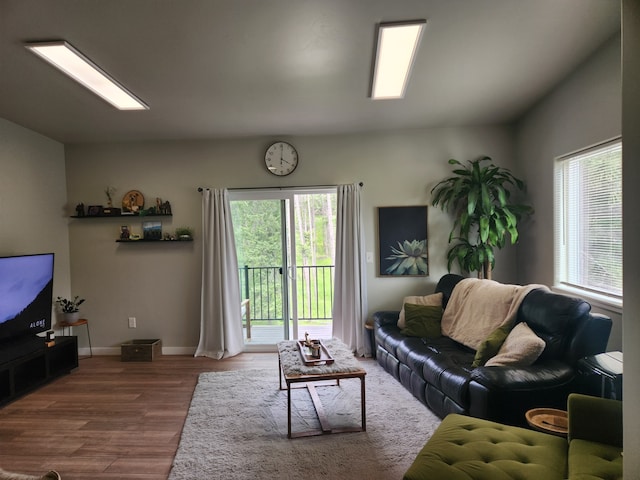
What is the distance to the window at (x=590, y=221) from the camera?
2.75 meters

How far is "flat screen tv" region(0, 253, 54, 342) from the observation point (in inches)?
128

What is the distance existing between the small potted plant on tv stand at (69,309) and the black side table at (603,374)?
16.2ft

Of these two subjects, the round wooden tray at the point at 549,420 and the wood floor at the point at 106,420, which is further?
the wood floor at the point at 106,420

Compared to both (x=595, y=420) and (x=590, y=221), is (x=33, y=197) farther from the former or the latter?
(x=590, y=221)

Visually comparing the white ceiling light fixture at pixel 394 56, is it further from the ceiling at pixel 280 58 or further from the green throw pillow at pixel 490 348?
the green throw pillow at pixel 490 348

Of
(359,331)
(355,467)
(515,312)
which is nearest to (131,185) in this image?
(359,331)

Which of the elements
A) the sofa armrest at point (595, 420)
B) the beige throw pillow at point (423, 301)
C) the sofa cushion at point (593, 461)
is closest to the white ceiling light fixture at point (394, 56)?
the beige throw pillow at point (423, 301)

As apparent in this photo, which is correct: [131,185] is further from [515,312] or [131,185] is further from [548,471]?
[548,471]

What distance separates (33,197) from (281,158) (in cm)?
278

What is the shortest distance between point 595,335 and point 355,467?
68.3 inches

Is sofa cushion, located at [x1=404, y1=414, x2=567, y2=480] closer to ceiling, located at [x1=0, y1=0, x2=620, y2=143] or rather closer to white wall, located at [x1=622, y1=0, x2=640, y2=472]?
white wall, located at [x1=622, y1=0, x2=640, y2=472]

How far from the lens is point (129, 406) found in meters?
3.06

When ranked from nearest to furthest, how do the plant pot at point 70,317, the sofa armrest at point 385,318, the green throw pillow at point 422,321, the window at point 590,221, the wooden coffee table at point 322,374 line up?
the wooden coffee table at point 322,374 → the window at point 590,221 → the green throw pillow at point 422,321 → the sofa armrest at point 385,318 → the plant pot at point 70,317

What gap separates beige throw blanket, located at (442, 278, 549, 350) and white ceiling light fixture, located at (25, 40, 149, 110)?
351 centimetres
